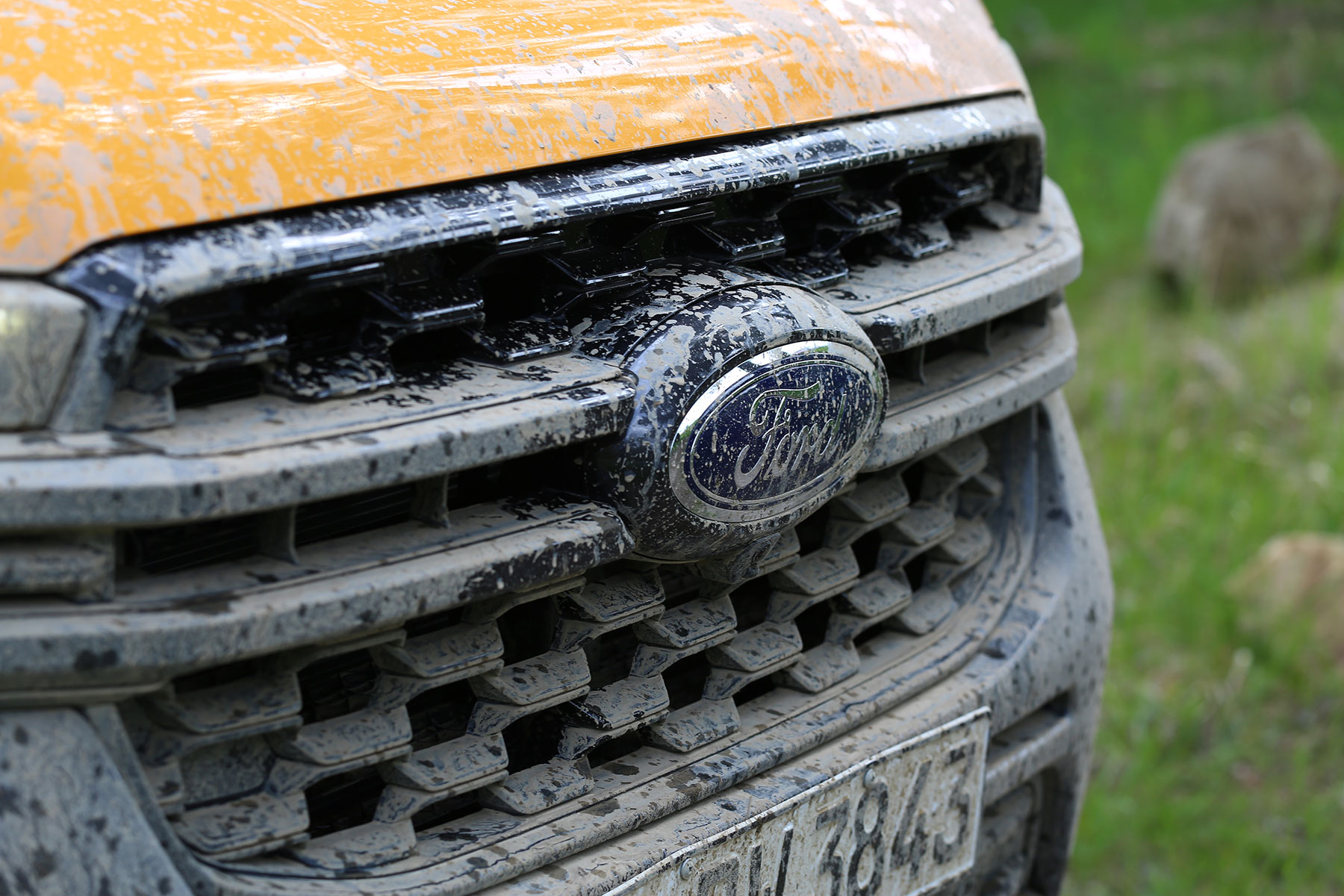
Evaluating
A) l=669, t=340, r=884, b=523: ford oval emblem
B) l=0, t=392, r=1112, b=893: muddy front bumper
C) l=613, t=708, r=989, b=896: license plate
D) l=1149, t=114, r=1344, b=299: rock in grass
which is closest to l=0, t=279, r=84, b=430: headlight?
l=0, t=392, r=1112, b=893: muddy front bumper

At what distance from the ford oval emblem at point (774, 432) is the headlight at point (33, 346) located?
0.52 meters

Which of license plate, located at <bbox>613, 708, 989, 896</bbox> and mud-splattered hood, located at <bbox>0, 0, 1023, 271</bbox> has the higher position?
mud-splattered hood, located at <bbox>0, 0, 1023, 271</bbox>

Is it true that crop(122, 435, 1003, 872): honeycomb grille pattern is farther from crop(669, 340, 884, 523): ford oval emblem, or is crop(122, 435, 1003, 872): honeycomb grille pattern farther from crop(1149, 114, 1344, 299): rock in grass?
crop(1149, 114, 1344, 299): rock in grass

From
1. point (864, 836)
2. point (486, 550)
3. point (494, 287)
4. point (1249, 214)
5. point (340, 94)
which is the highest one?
point (340, 94)

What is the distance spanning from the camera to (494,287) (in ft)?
4.11

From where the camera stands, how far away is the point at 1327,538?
127 inches

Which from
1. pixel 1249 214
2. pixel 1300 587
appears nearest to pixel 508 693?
pixel 1300 587

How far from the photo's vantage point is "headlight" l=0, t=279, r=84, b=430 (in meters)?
0.91

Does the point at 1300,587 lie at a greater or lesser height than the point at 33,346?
lesser

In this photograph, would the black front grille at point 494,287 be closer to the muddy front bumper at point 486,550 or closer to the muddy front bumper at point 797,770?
the muddy front bumper at point 486,550

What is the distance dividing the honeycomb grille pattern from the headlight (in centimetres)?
26

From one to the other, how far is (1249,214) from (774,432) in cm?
494

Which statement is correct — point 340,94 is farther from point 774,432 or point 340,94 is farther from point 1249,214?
point 1249,214

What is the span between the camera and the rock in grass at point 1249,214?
549 cm
